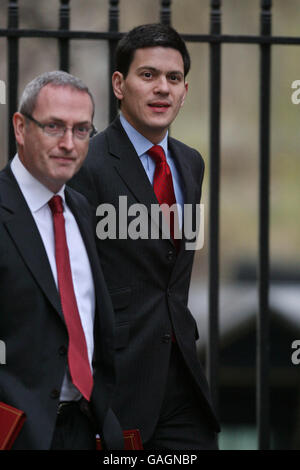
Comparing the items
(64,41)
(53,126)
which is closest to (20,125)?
(53,126)

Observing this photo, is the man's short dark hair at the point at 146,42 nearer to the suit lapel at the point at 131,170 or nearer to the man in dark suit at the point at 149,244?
the man in dark suit at the point at 149,244

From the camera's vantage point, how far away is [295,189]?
26.6 ft

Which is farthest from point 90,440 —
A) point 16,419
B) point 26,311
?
point 26,311

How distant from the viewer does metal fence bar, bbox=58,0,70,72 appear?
349cm

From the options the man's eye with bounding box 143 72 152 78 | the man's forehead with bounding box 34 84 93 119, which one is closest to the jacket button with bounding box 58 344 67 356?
the man's forehead with bounding box 34 84 93 119

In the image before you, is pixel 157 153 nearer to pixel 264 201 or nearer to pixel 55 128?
pixel 55 128

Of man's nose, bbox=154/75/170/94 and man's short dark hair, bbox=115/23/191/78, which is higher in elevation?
man's short dark hair, bbox=115/23/191/78

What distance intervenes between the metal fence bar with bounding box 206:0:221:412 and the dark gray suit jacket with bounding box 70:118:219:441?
2.17ft

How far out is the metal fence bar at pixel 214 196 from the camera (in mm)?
3590

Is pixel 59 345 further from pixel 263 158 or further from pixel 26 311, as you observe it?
pixel 263 158

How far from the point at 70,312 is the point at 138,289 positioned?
58 centimetres

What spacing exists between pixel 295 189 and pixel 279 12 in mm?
1639

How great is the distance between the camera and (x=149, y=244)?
280 centimetres

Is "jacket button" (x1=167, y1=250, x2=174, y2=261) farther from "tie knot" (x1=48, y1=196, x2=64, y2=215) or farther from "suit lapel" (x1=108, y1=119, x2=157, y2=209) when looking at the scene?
"tie knot" (x1=48, y1=196, x2=64, y2=215)
